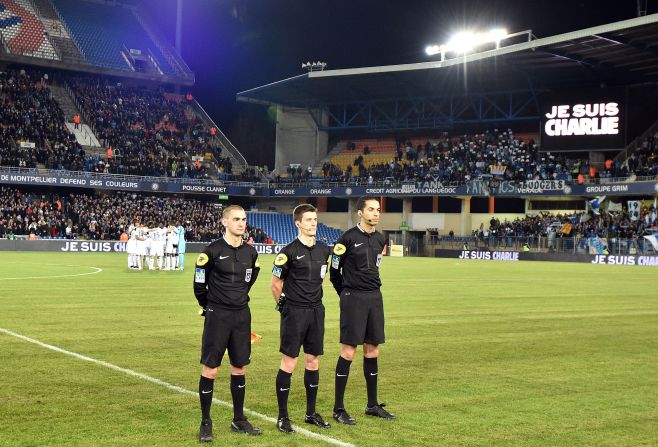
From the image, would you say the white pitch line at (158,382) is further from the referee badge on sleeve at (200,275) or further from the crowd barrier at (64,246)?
the crowd barrier at (64,246)

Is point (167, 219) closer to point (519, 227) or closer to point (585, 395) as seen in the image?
point (519, 227)

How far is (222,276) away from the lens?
313 inches

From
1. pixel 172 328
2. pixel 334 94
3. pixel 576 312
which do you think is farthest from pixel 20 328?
pixel 334 94

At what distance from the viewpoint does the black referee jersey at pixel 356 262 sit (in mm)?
8969

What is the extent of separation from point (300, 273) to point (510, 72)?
184ft

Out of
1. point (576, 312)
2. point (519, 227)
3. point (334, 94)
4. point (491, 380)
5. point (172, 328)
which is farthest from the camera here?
point (334, 94)

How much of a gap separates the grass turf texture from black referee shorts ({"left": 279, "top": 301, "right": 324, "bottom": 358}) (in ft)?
2.79

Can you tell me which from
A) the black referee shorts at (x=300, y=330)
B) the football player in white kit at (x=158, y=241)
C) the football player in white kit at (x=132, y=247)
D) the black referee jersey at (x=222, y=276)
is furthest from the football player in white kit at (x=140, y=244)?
the black referee jersey at (x=222, y=276)

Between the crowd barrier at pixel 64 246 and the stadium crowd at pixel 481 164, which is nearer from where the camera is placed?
the crowd barrier at pixel 64 246

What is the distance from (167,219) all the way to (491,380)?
53.3m

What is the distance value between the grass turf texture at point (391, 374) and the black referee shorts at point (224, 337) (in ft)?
2.46

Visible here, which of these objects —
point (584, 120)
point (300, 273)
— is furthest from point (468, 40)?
point (300, 273)

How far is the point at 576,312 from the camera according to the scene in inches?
806

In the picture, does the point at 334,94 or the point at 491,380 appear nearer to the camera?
the point at 491,380
